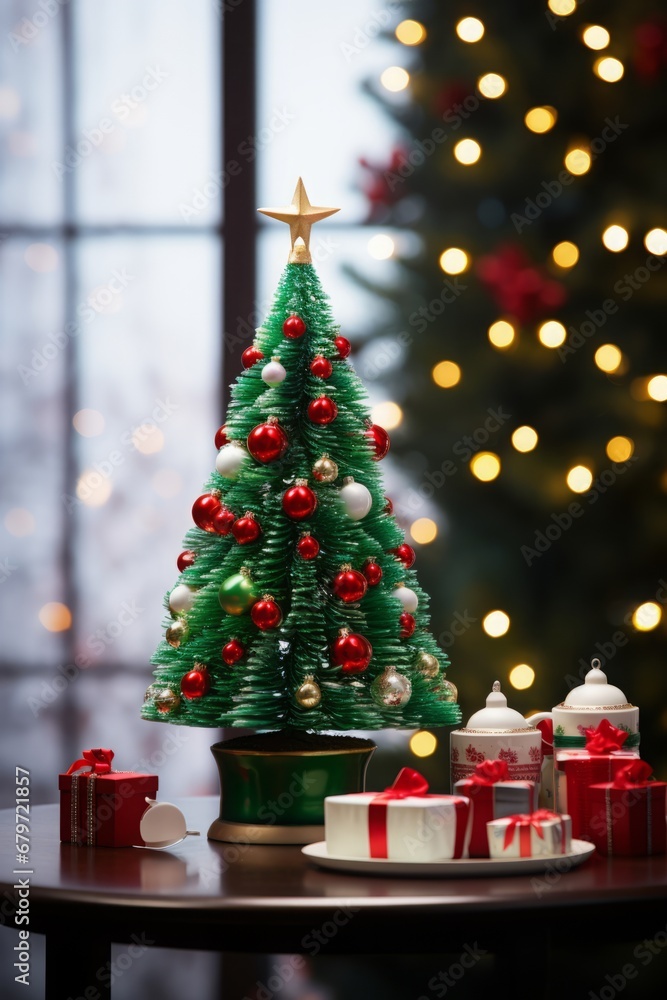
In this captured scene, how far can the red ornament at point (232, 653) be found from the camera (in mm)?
1412

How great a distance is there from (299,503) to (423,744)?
105cm

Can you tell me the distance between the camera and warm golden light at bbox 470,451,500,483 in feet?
7.88

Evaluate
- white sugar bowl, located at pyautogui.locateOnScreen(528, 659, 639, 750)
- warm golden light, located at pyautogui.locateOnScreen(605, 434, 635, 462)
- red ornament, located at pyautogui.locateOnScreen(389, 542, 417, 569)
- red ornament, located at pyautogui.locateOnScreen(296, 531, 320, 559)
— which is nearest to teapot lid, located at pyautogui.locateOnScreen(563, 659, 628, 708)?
white sugar bowl, located at pyautogui.locateOnScreen(528, 659, 639, 750)

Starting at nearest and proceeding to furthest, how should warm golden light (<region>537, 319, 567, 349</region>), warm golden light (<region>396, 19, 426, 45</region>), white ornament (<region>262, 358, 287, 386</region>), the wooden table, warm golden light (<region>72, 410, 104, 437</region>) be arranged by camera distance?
the wooden table < white ornament (<region>262, 358, 287, 386</region>) < warm golden light (<region>537, 319, 567, 349</region>) < warm golden light (<region>396, 19, 426, 45</region>) < warm golden light (<region>72, 410, 104, 437</region>)

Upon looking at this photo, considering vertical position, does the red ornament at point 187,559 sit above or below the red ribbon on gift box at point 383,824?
above

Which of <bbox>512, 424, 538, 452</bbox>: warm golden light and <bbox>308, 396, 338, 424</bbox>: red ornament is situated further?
<bbox>512, 424, 538, 452</bbox>: warm golden light

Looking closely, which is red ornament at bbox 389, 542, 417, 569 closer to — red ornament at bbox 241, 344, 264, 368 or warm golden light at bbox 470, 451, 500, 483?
red ornament at bbox 241, 344, 264, 368

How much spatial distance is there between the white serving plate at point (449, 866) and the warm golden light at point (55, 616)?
4.92ft

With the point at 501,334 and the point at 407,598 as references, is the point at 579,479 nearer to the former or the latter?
the point at 501,334

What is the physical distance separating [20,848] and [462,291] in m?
1.47

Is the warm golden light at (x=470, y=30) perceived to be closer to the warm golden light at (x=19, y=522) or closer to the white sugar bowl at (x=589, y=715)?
the warm golden light at (x=19, y=522)

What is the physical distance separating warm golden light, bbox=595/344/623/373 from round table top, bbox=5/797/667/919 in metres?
1.22

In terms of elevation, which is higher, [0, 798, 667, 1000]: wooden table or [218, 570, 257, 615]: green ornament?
[218, 570, 257, 615]: green ornament

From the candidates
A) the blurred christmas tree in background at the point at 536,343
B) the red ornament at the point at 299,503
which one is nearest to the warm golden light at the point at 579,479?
the blurred christmas tree in background at the point at 536,343
